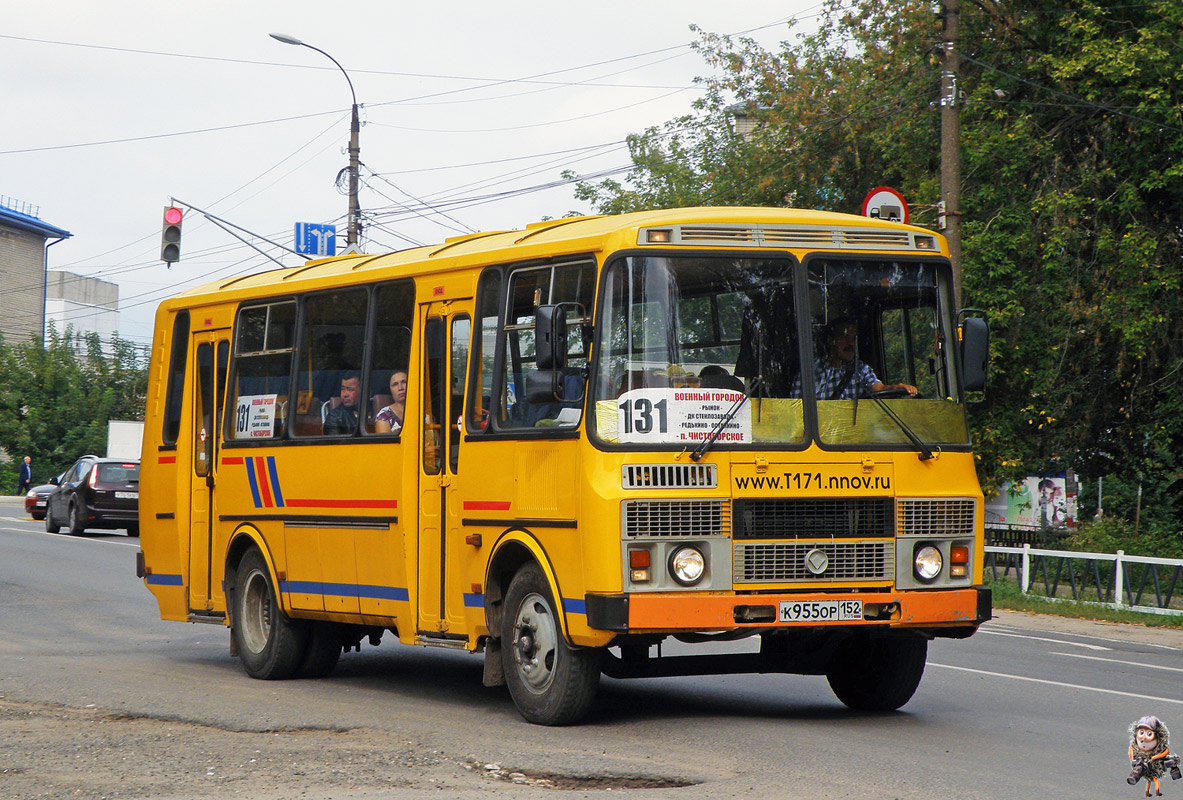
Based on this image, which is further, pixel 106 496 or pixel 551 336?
pixel 106 496

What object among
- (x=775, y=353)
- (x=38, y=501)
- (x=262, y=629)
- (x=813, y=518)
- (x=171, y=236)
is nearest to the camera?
(x=813, y=518)

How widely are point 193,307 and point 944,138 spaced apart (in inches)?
444

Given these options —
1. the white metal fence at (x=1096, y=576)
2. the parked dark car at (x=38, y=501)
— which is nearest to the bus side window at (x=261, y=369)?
the white metal fence at (x=1096, y=576)

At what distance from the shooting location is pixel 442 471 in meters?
10.1

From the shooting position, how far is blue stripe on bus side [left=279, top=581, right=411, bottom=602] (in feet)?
34.5

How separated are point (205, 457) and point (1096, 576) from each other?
12969 millimetres

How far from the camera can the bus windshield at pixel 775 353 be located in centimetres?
871

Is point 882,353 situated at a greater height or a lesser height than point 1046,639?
greater

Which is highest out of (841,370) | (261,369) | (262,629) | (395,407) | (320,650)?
(261,369)

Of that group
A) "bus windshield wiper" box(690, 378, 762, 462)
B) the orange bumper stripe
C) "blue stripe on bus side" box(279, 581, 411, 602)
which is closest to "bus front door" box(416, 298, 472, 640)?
"blue stripe on bus side" box(279, 581, 411, 602)

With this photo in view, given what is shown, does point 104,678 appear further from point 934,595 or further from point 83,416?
point 83,416

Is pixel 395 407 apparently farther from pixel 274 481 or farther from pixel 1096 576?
pixel 1096 576

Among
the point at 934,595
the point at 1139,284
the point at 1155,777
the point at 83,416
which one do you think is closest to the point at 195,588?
the point at 934,595

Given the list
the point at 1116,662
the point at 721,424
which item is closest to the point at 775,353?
the point at 721,424
